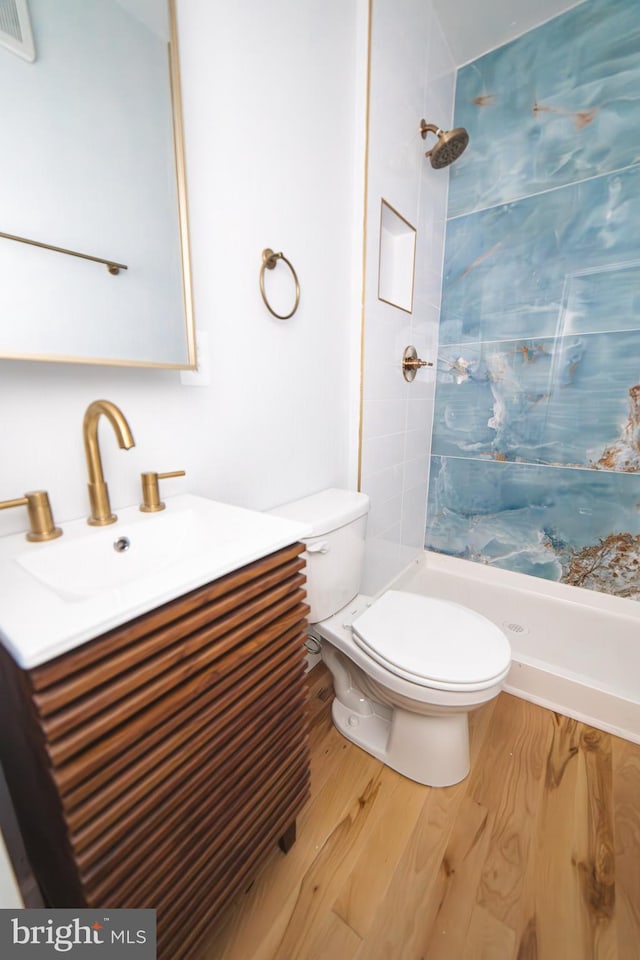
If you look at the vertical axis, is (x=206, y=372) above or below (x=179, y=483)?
above

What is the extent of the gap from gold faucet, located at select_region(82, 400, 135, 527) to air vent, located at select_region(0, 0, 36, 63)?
561 mm

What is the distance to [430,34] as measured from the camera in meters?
1.57

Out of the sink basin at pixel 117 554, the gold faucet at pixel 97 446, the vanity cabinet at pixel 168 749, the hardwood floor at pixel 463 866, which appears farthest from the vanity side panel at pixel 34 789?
the hardwood floor at pixel 463 866

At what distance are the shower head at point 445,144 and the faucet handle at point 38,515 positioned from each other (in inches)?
71.8

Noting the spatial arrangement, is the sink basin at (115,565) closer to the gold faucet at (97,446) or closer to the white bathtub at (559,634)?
the gold faucet at (97,446)

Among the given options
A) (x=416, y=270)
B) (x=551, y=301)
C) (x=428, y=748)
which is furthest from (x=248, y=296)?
(x=551, y=301)

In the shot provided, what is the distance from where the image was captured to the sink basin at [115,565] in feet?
1.40

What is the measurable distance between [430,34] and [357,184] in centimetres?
90

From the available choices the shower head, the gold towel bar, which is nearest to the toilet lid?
the gold towel bar

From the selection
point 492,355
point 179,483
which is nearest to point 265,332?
point 179,483

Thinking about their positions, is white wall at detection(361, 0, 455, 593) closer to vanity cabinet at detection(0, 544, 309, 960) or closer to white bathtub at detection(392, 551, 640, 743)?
white bathtub at detection(392, 551, 640, 743)

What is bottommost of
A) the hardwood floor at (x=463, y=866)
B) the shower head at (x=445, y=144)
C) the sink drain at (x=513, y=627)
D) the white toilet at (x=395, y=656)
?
the hardwood floor at (x=463, y=866)

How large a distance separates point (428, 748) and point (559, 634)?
1.00 meters

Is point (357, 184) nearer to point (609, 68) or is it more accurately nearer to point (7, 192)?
point (7, 192)
